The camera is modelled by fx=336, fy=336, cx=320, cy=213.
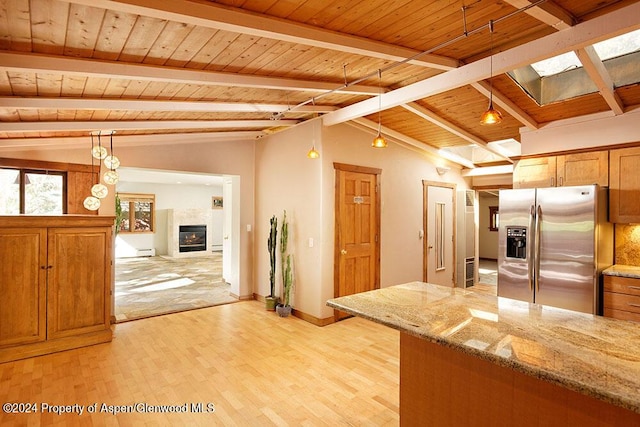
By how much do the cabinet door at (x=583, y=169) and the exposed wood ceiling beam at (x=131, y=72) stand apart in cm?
293

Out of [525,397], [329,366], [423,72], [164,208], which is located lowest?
[329,366]

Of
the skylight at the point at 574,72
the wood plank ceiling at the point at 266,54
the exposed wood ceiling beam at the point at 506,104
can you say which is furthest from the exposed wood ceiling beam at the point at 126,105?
the skylight at the point at 574,72

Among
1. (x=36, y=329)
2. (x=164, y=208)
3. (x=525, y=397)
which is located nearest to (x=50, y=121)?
(x=36, y=329)

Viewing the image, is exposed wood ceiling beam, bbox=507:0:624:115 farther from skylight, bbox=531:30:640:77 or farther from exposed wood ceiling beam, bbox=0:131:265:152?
exposed wood ceiling beam, bbox=0:131:265:152

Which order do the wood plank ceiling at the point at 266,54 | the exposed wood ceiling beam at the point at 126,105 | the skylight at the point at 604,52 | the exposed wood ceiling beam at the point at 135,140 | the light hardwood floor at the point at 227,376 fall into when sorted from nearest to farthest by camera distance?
the wood plank ceiling at the point at 266,54 < the light hardwood floor at the point at 227,376 < the exposed wood ceiling beam at the point at 126,105 < the skylight at the point at 604,52 < the exposed wood ceiling beam at the point at 135,140

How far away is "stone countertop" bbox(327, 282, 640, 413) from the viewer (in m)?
1.19

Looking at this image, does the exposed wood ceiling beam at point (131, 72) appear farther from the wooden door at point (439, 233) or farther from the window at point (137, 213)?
the window at point (137, 213)

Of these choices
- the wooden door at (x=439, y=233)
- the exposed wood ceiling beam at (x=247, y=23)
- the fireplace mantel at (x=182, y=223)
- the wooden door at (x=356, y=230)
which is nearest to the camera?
the exposed wood ceiling beam at (x=247, y=23)

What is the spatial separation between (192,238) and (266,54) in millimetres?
10583

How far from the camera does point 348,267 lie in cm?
496

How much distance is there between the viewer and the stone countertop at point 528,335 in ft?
3.92

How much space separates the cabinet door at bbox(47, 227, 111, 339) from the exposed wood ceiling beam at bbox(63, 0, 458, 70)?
3.09 m

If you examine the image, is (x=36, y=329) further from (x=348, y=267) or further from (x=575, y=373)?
(x=575, y=373)

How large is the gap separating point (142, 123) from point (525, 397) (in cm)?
444
